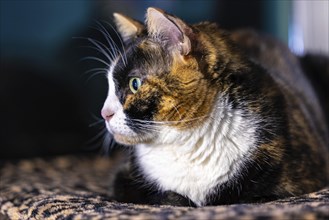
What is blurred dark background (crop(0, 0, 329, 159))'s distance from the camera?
208 centimetres

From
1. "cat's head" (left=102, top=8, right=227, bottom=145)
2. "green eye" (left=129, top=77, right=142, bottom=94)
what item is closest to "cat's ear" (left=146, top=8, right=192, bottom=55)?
"cat's head" (left=102, top=8, right=227, bottom=145)

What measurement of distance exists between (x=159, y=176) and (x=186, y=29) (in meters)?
0.34

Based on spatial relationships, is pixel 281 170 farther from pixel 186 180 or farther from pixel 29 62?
pixel 29 62

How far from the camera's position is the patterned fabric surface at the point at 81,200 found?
91 cm

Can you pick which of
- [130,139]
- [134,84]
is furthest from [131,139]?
[134,84]

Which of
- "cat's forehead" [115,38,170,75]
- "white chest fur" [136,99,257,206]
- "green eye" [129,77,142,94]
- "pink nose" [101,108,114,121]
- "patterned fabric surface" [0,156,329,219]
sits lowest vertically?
"patterned fabric surface" [0,156,329,219]

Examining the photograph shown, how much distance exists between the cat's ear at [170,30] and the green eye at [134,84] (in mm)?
103

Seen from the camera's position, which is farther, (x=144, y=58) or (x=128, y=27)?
(x=128, y=27)

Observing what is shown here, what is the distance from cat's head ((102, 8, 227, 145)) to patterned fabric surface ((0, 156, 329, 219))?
0.58 feet

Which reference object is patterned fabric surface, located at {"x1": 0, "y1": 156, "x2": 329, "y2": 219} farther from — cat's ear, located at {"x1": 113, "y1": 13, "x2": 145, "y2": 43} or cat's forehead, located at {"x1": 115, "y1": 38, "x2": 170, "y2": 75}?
cat's ear, located at {"x1": 113, "y1": 13, "x2": 145, "y2": 43}

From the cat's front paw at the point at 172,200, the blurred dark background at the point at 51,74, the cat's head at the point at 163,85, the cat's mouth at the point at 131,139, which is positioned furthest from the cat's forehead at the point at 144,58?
the blurred dark background at the point at 51,74

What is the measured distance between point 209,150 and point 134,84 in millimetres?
216

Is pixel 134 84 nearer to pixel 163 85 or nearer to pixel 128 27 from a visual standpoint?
pixel 163 85

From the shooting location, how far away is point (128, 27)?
1.37 metres
